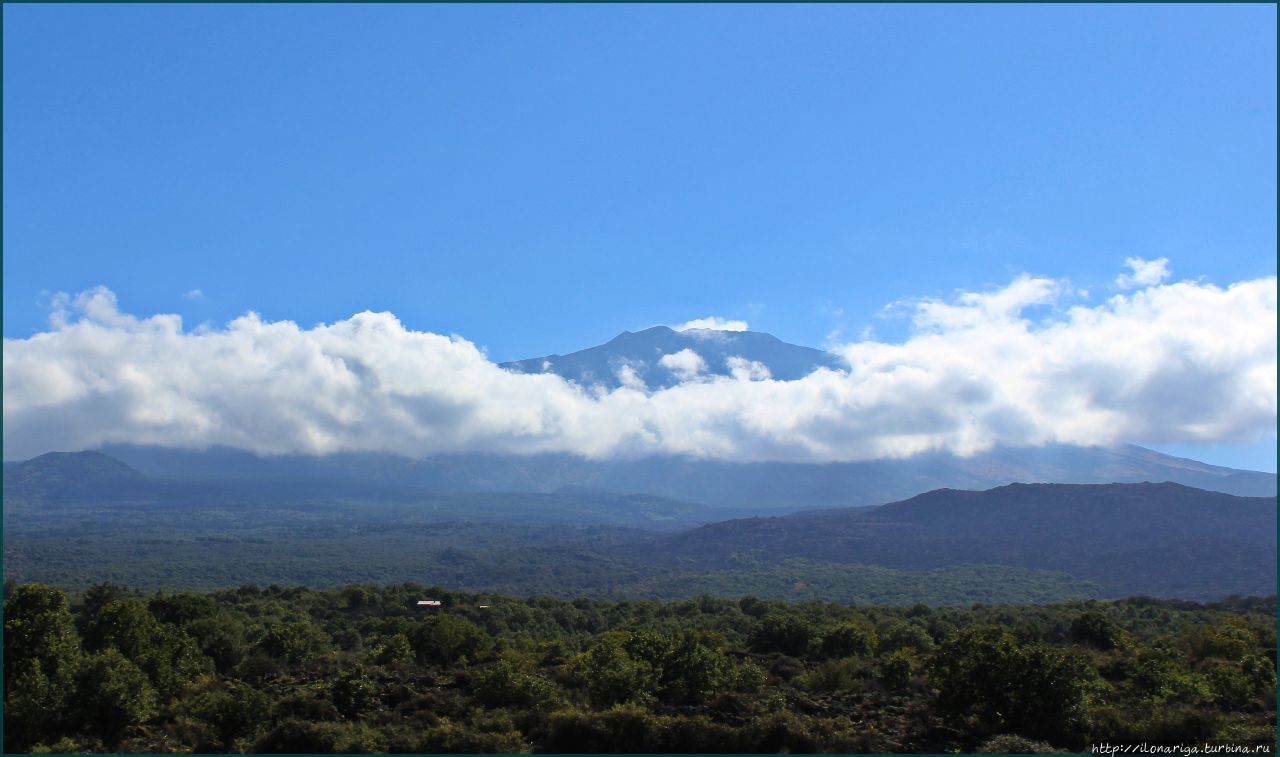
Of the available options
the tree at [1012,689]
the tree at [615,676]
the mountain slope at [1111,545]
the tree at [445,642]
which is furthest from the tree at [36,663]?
the mountain slope at [1111,545]

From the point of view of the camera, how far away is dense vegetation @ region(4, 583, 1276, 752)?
1959 cm

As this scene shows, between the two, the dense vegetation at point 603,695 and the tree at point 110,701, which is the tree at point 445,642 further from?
the tree at point 110,701

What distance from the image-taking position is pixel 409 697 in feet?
78.9

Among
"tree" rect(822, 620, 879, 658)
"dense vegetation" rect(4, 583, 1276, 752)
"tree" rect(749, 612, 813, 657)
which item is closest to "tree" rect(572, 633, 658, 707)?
"dense vegetation" rect(4, 583, 1276, 752)

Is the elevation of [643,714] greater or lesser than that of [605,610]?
greater

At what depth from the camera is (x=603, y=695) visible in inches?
875

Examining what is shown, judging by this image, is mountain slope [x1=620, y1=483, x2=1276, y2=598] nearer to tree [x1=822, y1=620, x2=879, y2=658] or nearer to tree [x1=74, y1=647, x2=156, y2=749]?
tree [x1=822, y1=620, x2=879, y2=658]

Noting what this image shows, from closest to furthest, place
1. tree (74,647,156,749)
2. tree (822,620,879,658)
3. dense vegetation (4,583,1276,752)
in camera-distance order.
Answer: dense vegetation (4,583,1276,752) < tree (74,647,156,749) < tree (822,620,879,658)

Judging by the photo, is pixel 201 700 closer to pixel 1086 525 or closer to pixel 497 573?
pixel 497 573

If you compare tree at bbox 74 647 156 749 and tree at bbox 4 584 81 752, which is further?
tree at bbox 74 647 156 749

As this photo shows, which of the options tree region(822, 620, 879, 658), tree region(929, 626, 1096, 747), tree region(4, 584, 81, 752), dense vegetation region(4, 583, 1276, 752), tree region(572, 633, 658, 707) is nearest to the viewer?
dense vegetation region(4, 583, 1276, 752)

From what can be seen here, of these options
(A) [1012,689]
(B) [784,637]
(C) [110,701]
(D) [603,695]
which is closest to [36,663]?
(C) [110,701]

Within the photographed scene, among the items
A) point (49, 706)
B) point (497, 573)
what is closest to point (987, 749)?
point (49, 706)

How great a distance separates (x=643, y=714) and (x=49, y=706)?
14314 millimetres
